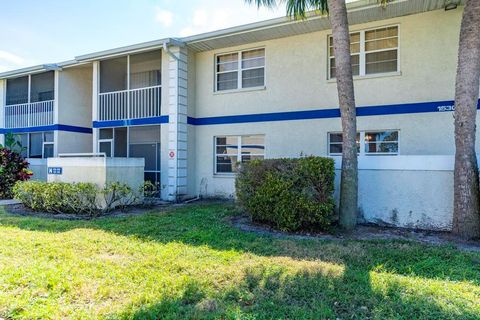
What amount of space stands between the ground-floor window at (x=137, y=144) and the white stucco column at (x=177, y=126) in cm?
95

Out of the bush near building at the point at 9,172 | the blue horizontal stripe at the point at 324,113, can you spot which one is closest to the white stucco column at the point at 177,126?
the blue horizontal stripe at the point at 324,113

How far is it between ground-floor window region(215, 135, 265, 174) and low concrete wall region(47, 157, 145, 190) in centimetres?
321

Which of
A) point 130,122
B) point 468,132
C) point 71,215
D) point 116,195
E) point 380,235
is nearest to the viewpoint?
point 468,132

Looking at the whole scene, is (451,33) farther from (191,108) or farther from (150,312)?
(150,312)

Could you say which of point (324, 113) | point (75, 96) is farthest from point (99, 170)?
point (75, 96)

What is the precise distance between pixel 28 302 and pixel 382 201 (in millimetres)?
7890

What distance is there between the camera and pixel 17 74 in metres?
19.3

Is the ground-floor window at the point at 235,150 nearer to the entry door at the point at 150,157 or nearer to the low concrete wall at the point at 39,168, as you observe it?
the entry door at the point at 150,157

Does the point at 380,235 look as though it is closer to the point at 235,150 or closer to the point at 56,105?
the point at 235,150

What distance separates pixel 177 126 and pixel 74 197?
4668 mm

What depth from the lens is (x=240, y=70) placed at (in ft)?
47.8

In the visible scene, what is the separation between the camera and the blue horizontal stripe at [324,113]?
11.3 metres

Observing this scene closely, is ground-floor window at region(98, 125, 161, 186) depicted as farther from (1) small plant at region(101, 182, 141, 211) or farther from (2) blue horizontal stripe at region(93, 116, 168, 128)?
(1) small plant at region(101, 182, 141, 211)

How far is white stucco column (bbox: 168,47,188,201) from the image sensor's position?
46.6ft
